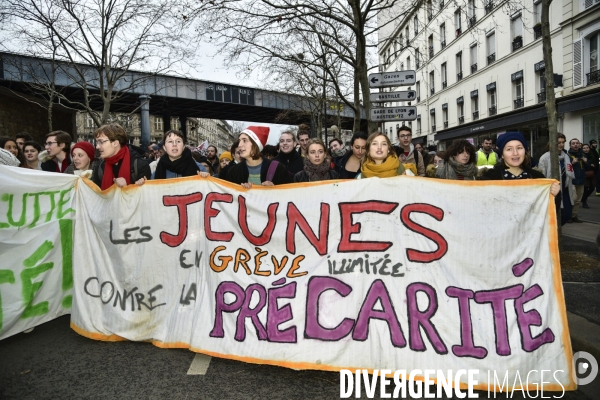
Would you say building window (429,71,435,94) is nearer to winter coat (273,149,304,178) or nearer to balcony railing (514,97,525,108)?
balcony railing (514,97,525,108)

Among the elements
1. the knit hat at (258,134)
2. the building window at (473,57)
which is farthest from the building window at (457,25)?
the knit hat at (258,134)

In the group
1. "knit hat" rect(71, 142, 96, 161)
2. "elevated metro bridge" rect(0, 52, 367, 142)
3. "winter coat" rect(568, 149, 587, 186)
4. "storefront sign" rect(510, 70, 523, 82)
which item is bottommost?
"winter coat" rect(568, 149, 587, 186)

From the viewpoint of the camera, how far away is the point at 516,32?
78.9 feet

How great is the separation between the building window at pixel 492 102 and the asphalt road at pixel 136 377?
1055 inches

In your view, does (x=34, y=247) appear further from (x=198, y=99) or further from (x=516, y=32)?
(x=198, y=99)

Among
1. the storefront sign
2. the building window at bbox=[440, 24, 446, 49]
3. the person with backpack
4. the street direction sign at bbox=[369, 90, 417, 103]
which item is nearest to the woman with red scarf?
the person with backpack

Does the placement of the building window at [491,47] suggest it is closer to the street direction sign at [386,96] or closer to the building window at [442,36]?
the building window at [442,36]

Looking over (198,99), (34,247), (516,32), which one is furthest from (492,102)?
(34,247)

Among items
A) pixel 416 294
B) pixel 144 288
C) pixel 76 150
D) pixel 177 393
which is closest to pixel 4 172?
pixel 76 150

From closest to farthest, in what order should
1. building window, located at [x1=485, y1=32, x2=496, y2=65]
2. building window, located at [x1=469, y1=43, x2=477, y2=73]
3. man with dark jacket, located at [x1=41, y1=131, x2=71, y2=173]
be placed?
man with dark jacket, located at [x1=41, y1=131, x2=71, y2=173]
building window, located at [x1=485, y1=32, x2=496, y2=65]
building window, located at [x1=469, y1=43, x2=477, y2=73]

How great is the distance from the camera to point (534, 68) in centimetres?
2233

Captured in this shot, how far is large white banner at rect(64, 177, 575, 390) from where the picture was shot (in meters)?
2.89

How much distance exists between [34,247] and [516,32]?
26.5 m

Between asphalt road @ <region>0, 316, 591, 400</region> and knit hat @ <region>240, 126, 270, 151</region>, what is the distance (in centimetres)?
205
